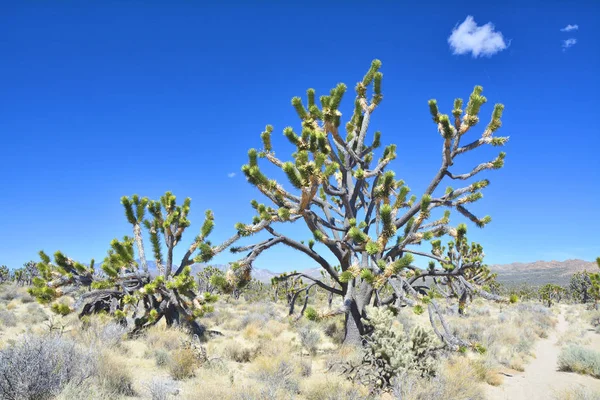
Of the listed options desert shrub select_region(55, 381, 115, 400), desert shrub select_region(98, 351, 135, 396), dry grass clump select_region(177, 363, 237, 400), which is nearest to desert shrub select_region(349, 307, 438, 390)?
dry grass clump select_region(177, 363, 237, 400)

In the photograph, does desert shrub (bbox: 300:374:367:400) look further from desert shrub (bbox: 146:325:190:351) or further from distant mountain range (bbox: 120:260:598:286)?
distant mountain range (bbox: 120:260:598:286)

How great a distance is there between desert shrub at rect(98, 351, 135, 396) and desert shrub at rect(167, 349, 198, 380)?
89 cm

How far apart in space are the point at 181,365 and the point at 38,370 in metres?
2.57

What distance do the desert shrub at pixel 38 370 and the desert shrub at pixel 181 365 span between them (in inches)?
66.9

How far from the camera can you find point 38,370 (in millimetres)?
4418

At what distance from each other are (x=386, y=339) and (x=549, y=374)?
229 inches

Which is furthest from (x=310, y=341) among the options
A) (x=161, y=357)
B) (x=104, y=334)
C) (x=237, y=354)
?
(x=104, y=334)

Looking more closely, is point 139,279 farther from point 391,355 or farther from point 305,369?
point 391,355

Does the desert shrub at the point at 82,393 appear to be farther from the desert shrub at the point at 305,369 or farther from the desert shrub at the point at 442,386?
the desert shrub at the point at 442,386

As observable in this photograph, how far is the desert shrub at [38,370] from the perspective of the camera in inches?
167

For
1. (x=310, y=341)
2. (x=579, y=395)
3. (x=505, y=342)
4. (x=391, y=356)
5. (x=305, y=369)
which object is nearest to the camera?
(x=579, y=395)

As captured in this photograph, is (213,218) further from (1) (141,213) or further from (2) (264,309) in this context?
(2) (264,309)

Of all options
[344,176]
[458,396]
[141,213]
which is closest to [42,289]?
[141,213]

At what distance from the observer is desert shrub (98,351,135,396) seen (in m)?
5.18
